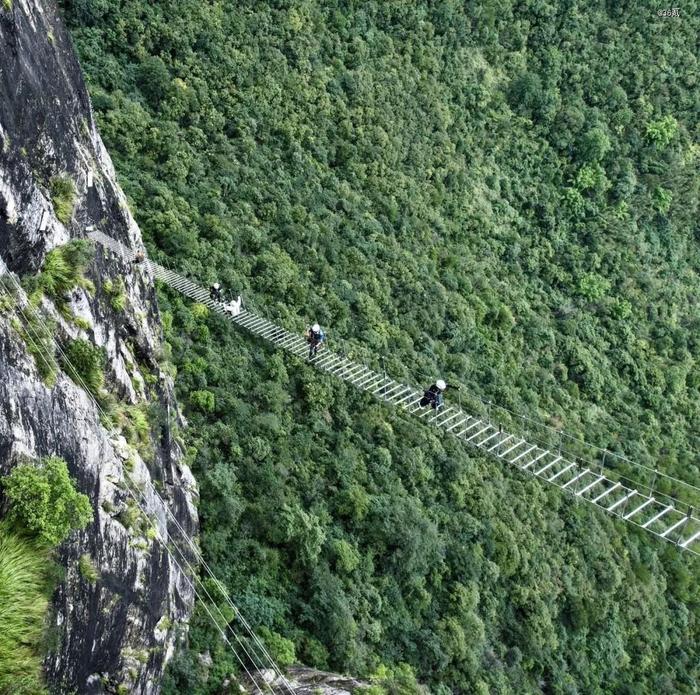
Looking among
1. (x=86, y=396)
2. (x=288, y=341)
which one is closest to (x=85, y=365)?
(x=86, y=396)

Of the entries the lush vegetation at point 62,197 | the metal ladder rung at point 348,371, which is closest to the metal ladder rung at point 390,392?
the metal ladder rung at point 348,371

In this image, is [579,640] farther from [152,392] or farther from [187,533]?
[152,392]

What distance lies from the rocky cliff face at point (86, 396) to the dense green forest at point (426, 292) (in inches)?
102

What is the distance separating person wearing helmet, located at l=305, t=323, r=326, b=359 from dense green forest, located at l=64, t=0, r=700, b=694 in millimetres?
1201

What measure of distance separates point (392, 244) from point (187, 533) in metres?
20.5

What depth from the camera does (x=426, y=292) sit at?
3403 centimetres

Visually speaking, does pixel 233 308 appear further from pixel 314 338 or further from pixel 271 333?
pixel 314 338

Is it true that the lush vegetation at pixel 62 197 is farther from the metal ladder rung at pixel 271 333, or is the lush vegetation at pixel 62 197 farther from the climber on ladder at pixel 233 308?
the metal ladder rung at pixel 271 333

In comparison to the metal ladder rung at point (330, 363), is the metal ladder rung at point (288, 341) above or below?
above

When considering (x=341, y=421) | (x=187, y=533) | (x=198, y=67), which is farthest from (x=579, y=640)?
(x=198, y=67)

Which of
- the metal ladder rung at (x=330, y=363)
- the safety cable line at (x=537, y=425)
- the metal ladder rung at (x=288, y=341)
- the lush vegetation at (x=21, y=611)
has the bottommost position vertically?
the safety cable line at (x=537, y=425)

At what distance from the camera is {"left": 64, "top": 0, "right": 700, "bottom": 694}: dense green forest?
2206cm

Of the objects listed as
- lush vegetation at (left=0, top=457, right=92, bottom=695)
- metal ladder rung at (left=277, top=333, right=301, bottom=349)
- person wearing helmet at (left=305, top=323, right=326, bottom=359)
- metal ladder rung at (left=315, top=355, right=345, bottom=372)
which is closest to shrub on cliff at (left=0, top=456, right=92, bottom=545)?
lush vegetation at (left=0, top=457, right=92, bottom=695)

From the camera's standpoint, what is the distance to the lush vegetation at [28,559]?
975 cm
